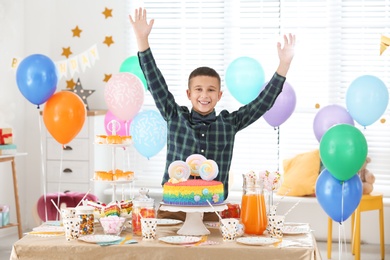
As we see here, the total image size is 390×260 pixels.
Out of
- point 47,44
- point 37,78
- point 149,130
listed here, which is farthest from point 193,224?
point 47,44

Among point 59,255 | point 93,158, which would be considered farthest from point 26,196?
point 59,255

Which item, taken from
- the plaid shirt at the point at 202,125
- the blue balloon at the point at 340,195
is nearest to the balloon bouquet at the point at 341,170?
the blue balloon at the point at 340,195

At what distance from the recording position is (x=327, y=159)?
11.0 feet

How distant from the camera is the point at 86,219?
2.42 metres

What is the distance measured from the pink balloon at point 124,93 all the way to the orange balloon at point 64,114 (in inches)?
16.4

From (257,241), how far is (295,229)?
0.27 meters

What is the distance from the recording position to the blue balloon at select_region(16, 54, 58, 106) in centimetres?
394

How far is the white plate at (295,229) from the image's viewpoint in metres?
2.46

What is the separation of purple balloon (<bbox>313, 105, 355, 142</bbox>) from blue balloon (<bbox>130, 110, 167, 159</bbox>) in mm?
1005

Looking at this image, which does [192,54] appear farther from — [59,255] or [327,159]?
[59,255]

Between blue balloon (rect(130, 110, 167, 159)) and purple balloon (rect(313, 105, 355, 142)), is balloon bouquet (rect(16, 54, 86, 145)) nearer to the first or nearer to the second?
blue balloon (rect(130, 110, 167, 159))

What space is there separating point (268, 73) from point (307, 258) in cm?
366

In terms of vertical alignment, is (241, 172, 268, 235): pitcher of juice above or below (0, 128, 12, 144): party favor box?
below

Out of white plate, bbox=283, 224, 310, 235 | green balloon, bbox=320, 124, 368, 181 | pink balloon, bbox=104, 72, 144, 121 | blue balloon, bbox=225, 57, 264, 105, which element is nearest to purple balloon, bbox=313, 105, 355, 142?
blue balloon, bbox=225, 57, 264, 105
